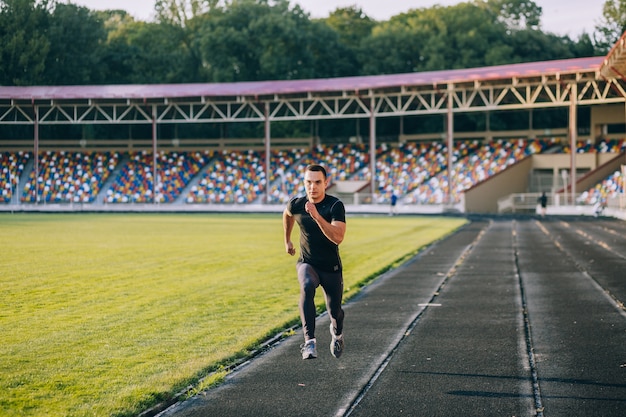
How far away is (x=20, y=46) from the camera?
76312 millimetres

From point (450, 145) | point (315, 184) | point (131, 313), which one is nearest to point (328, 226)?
point (315, 184)

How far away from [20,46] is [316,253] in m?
72.9

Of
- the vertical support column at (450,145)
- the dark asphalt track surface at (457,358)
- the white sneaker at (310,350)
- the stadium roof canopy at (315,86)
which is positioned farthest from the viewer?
the vertical support column at (450,145)

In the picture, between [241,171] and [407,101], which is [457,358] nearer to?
[407,101]

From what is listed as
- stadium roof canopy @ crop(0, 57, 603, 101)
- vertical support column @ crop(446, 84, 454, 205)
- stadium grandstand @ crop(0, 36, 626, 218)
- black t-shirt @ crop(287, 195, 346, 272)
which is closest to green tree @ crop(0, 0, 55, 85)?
stadium grandstand @ crop(0, 36, 626, 218)

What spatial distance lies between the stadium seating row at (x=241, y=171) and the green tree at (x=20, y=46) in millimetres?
9385

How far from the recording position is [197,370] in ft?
28.7

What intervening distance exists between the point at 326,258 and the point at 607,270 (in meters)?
12.0

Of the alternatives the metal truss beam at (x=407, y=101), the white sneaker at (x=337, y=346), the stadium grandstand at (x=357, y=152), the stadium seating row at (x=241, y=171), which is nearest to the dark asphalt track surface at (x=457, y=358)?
the white sneaker at (x=337, y=346)

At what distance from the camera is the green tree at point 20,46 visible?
7594 centimetres

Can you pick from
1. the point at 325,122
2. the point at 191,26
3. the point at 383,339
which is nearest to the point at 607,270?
the point at 383,339

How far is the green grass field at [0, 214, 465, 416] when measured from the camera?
802 cm

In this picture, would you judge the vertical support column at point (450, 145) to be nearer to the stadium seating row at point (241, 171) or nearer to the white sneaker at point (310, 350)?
the stadium seating row at point (241, 171)

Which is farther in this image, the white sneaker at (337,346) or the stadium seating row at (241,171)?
the stadium seating row at (241,171)
